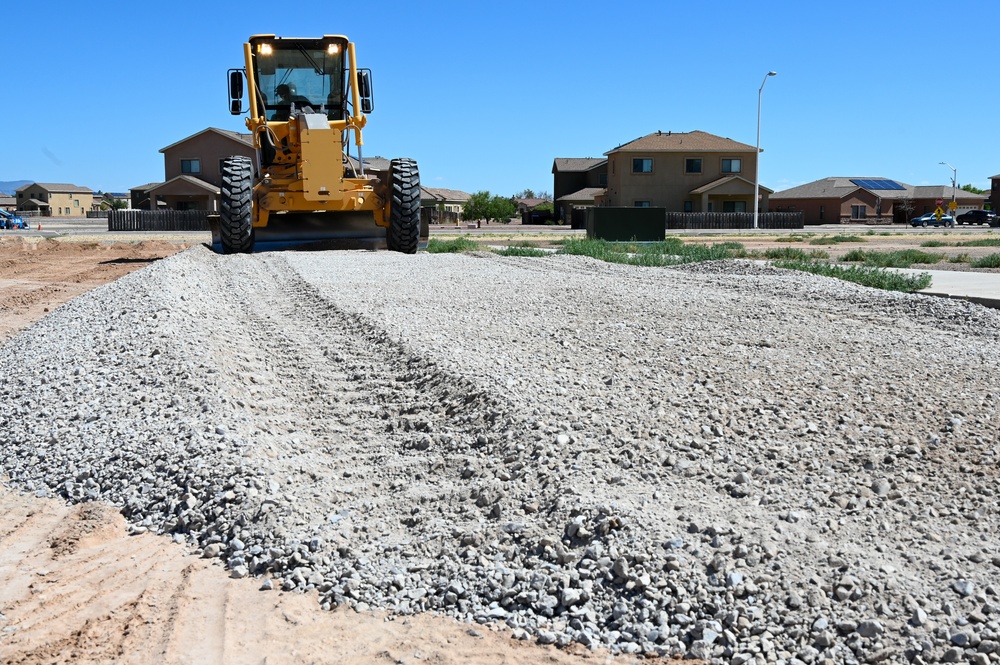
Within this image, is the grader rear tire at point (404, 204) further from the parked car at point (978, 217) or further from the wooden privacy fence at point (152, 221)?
the parked car at point (978, 217)

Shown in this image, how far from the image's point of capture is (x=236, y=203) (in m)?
17.3

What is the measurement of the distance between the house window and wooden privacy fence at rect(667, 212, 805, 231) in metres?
6.63

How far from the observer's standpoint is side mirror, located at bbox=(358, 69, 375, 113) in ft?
60.0

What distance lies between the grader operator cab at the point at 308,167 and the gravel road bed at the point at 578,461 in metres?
8.14

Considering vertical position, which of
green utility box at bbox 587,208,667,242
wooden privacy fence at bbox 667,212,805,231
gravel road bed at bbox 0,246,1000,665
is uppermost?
wooden privacy fence at bbox 667,212,805,231

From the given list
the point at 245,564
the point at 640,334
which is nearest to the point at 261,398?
the point at 245,564

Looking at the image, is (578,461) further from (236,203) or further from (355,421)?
(236,203)

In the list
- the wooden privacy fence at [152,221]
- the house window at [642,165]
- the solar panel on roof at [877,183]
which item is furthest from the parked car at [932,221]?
the wooden privacy fence at [152,221]

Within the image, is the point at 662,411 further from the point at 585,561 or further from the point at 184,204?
the point at 184,204

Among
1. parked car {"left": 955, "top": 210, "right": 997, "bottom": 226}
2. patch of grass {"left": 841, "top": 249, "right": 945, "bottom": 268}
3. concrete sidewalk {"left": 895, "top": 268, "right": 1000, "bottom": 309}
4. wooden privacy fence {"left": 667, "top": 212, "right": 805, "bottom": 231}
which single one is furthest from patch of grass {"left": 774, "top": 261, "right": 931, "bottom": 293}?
parked car {"left": 955, "top": 210, "right": 997, "bottom": 226}

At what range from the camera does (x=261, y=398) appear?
7203 millimetres

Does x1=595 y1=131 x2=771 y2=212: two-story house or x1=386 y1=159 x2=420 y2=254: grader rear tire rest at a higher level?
x1=595 y1=131 x2=771 y2=212: two-story house

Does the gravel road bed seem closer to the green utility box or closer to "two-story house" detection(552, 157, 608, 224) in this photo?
the green utility box

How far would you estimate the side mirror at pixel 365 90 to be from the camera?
18297 millimetres
